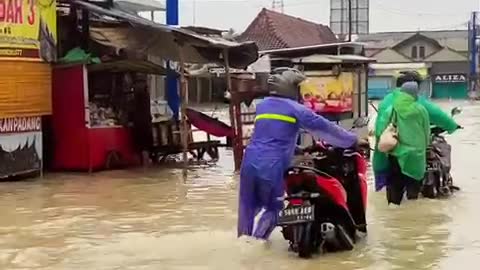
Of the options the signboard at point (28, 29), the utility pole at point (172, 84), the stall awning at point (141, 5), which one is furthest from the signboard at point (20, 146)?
the stall awning at point (141, 5)

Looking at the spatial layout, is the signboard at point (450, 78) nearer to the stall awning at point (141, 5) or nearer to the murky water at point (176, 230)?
the stall awning at point (141, 5)

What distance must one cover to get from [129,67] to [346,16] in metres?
54.6

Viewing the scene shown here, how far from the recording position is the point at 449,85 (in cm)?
7812

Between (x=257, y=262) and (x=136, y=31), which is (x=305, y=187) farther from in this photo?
(x=136, y=31)

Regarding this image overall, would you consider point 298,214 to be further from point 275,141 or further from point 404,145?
point 404,145

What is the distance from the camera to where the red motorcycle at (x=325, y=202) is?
25.2 ft

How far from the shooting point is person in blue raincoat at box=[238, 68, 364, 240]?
25.6ft

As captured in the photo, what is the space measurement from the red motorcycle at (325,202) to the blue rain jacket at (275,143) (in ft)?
0.44

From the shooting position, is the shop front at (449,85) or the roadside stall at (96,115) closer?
the roadside stall at (96,115)

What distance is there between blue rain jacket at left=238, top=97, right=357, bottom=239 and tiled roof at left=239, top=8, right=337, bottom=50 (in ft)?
114

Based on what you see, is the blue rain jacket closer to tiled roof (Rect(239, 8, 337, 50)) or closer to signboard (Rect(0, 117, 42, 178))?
signboard (Rect(0, 117, 42, 178))

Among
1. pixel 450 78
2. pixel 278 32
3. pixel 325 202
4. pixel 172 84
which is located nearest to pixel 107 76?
pixel 172 84

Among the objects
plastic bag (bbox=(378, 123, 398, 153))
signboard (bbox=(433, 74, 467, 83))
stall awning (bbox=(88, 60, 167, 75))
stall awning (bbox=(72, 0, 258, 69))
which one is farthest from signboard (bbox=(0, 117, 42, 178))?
signboard (bbox=(433, 74, 467, 83))

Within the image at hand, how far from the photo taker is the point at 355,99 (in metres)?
18.4
